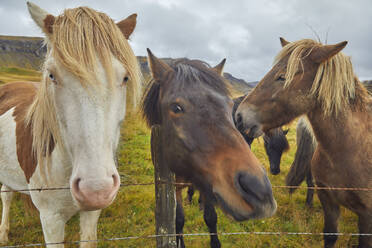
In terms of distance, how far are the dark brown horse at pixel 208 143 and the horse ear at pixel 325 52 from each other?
1.36 meters

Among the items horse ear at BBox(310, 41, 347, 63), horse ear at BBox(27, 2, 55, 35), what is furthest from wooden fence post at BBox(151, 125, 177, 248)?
horse ear at BBox(310, 41, 347, 63)

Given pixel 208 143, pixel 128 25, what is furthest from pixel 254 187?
pixel 128 25

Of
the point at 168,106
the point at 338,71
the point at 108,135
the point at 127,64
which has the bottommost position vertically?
the point at 108,135

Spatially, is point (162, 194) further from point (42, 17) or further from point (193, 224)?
point (193, 224)

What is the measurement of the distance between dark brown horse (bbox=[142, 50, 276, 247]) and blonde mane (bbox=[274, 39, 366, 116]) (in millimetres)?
1171

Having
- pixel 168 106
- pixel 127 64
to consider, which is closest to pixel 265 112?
pixel 168 106

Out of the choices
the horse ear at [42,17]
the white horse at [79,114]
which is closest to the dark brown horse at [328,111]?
the white horse at [79,114]

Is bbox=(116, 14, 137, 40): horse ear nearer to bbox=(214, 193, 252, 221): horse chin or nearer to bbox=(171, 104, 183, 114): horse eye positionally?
bbox=(171, 104, 183, 114): horse eye

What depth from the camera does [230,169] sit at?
149cm

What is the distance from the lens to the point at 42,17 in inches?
60.4

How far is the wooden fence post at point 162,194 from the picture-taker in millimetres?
2141

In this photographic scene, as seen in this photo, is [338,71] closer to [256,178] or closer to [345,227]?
[256,178]

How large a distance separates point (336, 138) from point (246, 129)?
41.2 inches

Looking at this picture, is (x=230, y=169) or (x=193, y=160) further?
(x=193, y=160)
